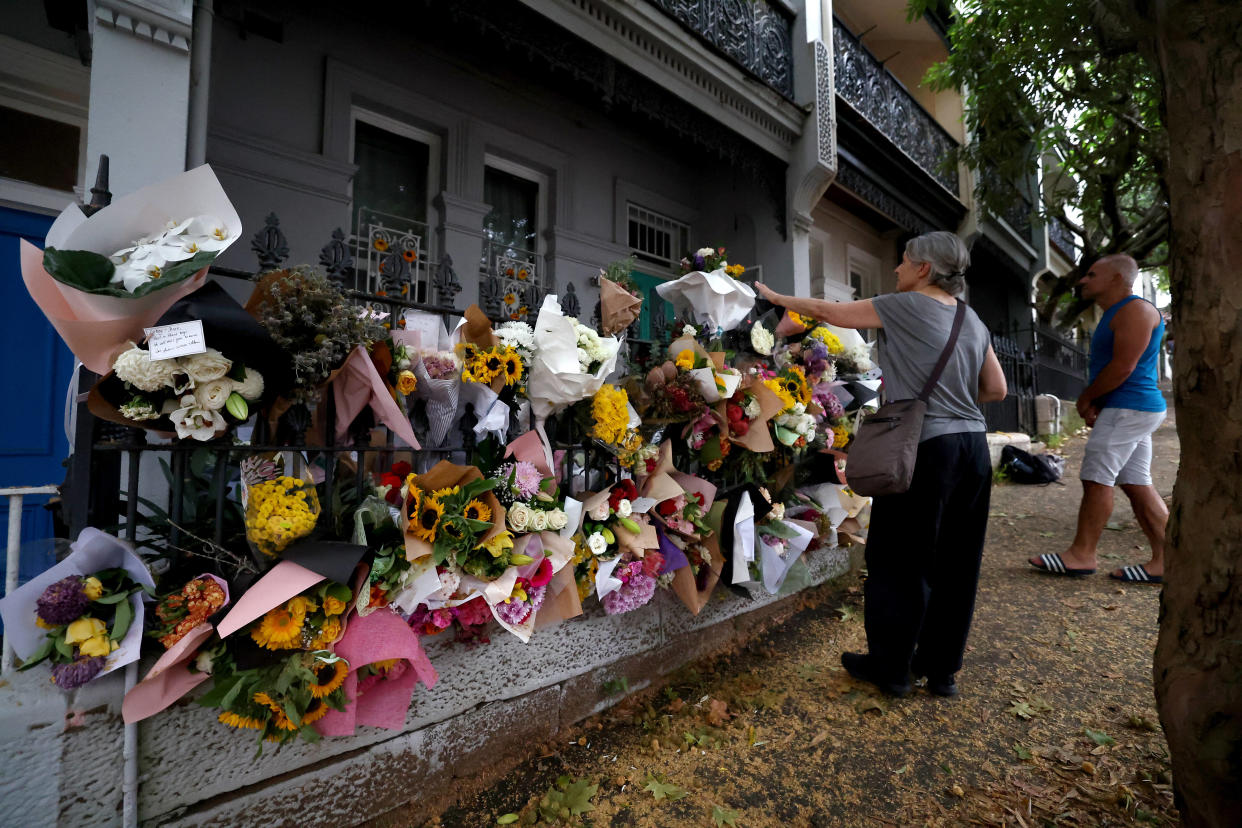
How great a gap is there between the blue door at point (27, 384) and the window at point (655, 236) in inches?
204

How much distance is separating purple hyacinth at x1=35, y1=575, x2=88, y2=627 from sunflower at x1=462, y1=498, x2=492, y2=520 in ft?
3.15

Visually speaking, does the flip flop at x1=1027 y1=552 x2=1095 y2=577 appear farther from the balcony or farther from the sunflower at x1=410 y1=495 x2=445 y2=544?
the balcony

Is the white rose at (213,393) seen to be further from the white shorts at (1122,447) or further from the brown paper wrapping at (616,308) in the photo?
the white shorts at (1122,447)

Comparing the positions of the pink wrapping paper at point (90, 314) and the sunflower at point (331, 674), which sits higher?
the pink wrapping paper at point (90, 314)

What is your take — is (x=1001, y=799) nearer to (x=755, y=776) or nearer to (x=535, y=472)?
(x=755, y=776)

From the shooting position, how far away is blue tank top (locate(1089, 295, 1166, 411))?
3.31 m

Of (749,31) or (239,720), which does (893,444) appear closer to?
(239,720)

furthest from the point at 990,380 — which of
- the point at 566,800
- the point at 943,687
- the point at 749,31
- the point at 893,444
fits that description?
the point at 749,31

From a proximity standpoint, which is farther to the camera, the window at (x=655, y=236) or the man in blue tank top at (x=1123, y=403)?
the window at (x=655, y=236)

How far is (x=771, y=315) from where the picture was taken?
3.39 metres

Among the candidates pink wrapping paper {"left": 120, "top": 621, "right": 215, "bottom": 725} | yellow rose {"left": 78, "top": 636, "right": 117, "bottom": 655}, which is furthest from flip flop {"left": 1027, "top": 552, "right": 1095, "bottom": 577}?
yellow rose {"left": 78, "top": 636, "right": 117, "bottom": 655}

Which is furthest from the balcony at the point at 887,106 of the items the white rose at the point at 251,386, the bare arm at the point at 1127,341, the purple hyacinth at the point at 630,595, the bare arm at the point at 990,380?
the white rose at the point at 251,386

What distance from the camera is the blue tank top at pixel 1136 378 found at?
3.31 metres

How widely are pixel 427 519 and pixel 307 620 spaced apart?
1.39 feet
